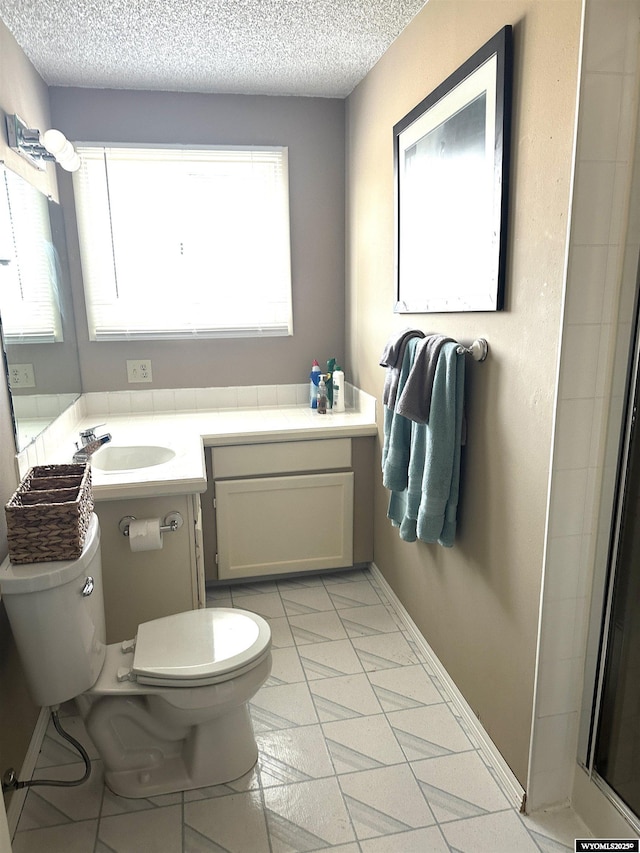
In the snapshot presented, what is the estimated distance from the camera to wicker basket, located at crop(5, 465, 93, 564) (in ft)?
4.79

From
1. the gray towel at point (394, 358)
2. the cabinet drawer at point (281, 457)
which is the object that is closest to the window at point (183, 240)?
the cabinet drawer at point (281, 457)

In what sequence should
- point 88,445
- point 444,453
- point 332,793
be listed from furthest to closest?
point 88,445 < point 444,453 < point 332,793

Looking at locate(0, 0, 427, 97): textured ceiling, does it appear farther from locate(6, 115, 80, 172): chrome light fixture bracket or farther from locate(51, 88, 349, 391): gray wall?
locate(6, 115, 80, 172): chrome light fixture bracket

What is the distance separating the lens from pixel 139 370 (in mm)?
2926

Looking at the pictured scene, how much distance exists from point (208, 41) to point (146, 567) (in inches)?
76.8

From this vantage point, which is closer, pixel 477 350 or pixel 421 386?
pixel 477 350

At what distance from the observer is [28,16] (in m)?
1.97

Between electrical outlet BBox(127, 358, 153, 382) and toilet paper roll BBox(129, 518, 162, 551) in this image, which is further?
electrical outlet BBox(127, 358, 153, 382)

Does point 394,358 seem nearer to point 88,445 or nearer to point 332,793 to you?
point 88,445

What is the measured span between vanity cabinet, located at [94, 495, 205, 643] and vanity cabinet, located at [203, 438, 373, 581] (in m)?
0.56

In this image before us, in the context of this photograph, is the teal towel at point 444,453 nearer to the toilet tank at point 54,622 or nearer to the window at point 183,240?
the toilet tank at point 54,622

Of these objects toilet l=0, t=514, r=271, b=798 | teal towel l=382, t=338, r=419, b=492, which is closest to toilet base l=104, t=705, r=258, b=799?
toilet l=0, t=514, r=271, b=798

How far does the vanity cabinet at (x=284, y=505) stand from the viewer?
2621 millimetres

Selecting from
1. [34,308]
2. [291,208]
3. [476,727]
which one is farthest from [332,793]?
[291,208]
